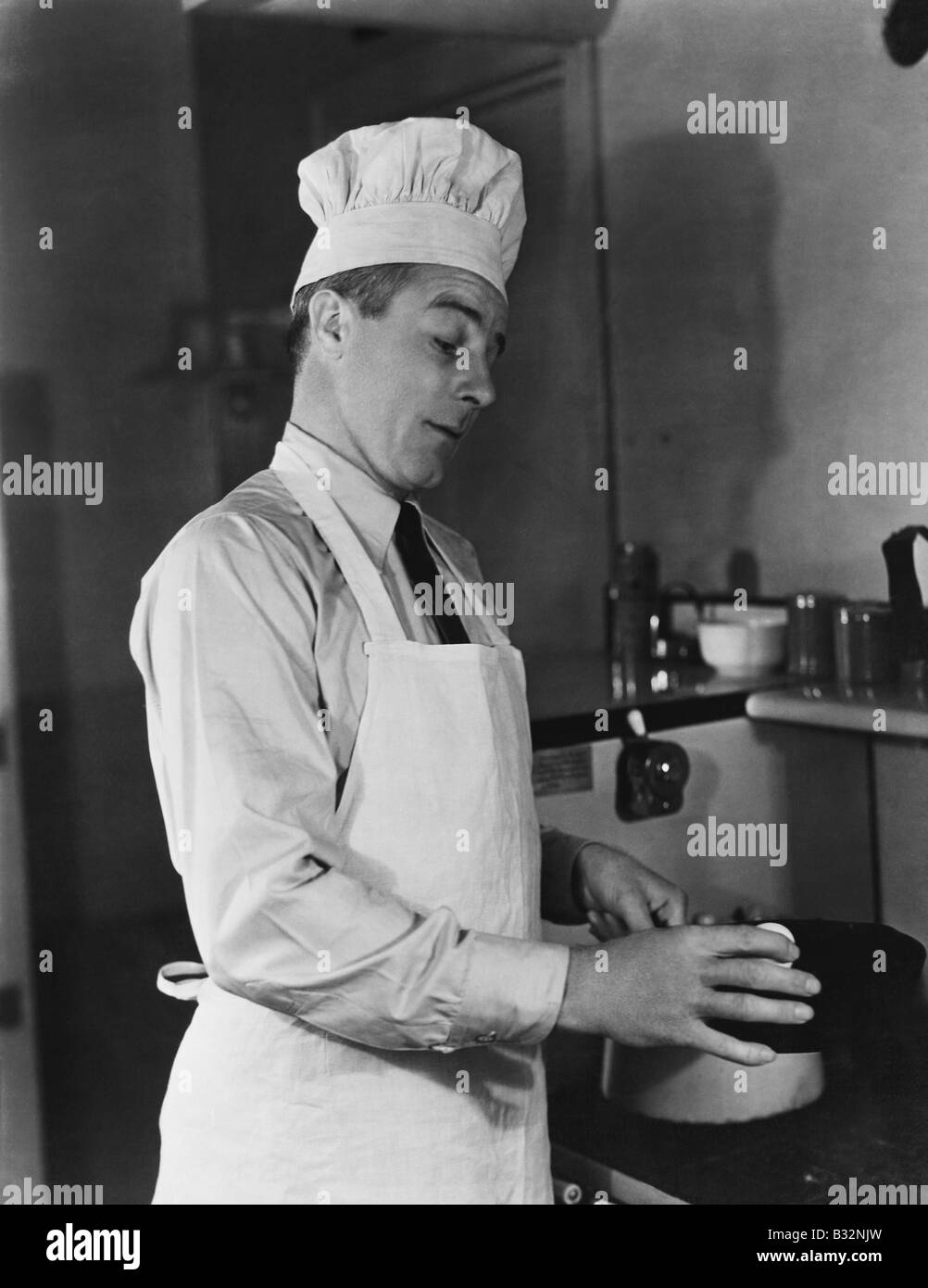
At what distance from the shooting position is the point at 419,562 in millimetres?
1132

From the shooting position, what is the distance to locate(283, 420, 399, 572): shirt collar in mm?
1067

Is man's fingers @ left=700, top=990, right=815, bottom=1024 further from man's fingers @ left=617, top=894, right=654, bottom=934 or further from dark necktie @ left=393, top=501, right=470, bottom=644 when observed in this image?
dark necktie @ left=393, top=501, right=470, bottom=644

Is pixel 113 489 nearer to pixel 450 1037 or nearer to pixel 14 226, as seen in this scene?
pixel 14 226

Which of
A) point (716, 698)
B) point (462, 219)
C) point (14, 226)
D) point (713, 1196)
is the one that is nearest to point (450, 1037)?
point (713, 1196)

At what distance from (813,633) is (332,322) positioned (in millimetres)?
1087

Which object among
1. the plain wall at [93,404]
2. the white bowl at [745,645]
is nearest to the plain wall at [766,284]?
the white bowl at [745,645]

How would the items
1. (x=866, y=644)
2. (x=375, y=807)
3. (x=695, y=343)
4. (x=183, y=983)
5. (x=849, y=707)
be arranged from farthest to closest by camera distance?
(x=695, y=343) < (x=866, y=644) < (x=849, y=707) < (x=183, y=983) < (x=375, y=807)

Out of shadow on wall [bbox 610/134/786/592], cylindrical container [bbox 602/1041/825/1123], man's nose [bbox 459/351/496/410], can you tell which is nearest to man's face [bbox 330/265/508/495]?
man's nose [bbox 459/351/496/410]

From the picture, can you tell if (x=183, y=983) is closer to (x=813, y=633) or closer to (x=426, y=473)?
(x=426, y=473)

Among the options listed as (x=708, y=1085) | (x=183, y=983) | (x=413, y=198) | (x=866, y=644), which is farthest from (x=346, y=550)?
(x=866, y=644)

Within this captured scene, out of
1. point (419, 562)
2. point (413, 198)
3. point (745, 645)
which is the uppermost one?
point (413, 198)

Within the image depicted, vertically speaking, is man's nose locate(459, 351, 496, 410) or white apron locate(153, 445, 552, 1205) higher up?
man's nose locate(459, 351, 496, 410)

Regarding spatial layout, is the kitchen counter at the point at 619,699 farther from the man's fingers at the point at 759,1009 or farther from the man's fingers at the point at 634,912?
the man's fingers at the point at 759,1009

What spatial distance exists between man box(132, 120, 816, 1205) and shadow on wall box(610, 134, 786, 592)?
3.31 ft
